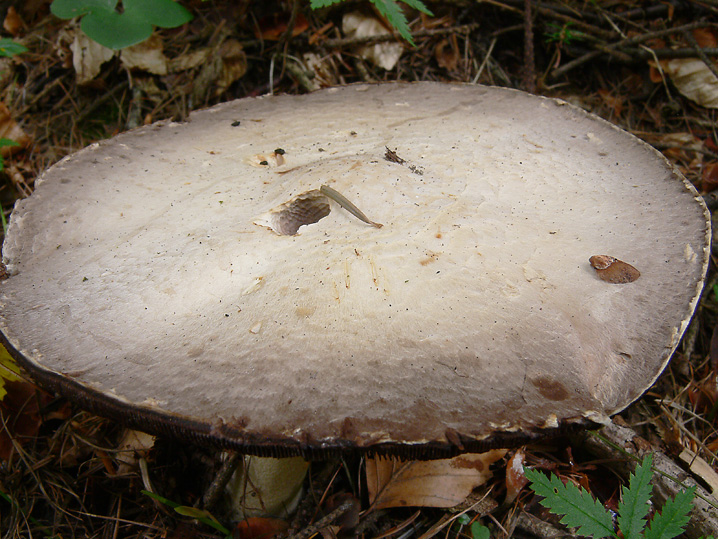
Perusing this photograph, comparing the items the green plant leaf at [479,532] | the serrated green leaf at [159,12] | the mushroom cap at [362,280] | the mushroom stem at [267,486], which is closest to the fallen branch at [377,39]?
the serrated green leaf at [159,12]

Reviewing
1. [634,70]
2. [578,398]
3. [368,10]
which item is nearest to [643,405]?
[578,398]

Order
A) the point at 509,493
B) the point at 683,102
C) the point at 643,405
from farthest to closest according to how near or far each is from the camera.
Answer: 1. the point at 683,102
2. the point at 643,405
3. the point at 509,493

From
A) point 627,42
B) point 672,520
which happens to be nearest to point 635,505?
point 672,520

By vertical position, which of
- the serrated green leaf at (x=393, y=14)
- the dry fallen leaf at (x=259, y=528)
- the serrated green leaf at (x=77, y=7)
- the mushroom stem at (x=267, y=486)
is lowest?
the dry fallen leaf at (x=259, y=528)

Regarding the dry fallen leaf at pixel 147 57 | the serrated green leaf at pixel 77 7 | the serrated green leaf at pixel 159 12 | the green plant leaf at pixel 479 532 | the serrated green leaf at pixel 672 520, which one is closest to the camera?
the serrated green leaf at pixel 672 520

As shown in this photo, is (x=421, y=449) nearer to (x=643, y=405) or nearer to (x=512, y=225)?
(x=512, y=225)

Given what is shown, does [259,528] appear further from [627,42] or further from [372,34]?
[627,42]

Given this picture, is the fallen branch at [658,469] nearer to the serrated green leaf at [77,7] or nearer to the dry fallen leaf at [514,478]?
the dry fallen leaf at [514,478]
